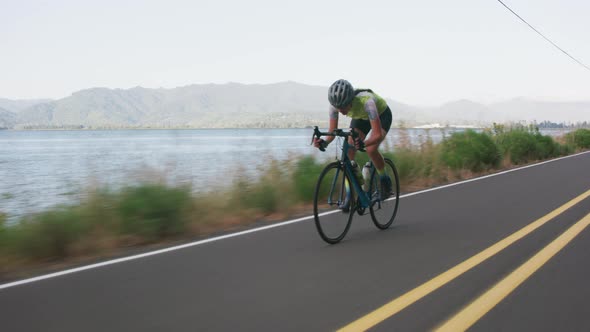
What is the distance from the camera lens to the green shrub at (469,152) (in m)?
17.5

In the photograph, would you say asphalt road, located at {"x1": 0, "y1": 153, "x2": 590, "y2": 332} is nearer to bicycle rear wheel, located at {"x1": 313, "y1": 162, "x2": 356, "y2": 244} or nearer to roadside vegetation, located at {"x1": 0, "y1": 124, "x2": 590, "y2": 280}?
bicycle rear wheel, located at {"x1": 313, "y1": 162, "x2": 356, "y2": 244}

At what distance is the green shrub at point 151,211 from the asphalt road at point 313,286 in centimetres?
100

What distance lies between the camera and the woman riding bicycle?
6.92m

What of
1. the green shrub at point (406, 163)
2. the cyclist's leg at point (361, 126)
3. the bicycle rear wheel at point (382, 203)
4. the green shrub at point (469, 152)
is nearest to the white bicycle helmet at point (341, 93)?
the cyclist's leg at point (361, 126)

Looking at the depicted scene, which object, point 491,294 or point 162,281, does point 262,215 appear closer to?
point 162,281

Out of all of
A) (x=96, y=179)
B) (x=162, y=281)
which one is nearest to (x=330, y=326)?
(x=162, y=281)

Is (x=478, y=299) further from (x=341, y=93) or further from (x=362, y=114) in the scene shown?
(x=362, y=114)

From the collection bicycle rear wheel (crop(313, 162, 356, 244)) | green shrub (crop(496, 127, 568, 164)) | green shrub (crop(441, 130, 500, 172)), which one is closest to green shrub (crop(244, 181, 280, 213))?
bicycle rear wheel (crop(313, 162, 356, 244))

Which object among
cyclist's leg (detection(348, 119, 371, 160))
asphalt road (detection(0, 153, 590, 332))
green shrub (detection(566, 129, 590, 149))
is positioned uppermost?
cyclist's leg (detection(348, 119, 371, 160))

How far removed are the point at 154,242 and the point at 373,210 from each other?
9.76 ft

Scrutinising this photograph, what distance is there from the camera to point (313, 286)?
17.4 feet

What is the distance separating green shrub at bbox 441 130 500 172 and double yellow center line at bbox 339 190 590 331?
959 centimetres

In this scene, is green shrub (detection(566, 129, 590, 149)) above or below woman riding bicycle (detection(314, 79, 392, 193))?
below

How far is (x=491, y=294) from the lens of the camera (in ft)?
16.3
